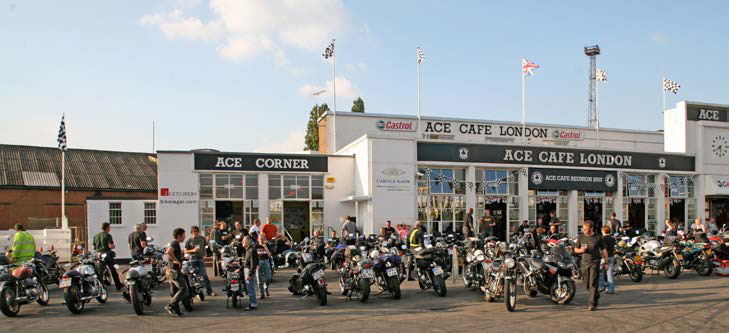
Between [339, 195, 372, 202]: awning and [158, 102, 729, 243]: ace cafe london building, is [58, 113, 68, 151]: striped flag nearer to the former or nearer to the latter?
[158, 102, 729, 243]: ace cafe london building

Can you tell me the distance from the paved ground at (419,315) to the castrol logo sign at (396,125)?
19.8m

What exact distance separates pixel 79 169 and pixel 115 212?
963 inches

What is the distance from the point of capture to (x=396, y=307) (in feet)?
36.8

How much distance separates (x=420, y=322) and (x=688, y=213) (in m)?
22.7

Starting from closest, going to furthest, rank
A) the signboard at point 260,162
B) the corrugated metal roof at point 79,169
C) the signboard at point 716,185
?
the signboard at point 260,162 → the signboard at point 716,185 → the corrugated metal roof at point 79,169

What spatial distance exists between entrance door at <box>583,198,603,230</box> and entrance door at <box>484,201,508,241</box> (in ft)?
A: 13.5

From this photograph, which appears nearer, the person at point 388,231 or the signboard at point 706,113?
the person at point 388,231

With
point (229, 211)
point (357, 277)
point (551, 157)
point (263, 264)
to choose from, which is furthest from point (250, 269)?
point (551, 157)

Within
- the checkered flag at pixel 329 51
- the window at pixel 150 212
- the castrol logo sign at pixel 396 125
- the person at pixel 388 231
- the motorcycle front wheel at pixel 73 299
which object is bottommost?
the motorcycle front wheel at pixel 73 299

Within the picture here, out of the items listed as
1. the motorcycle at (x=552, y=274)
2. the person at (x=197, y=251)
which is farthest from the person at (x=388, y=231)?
the motorcycle at (x=552, y=274)

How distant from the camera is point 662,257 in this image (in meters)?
15.0

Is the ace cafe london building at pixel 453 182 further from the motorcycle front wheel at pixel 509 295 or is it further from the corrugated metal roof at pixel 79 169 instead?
the corrugated metal roof at pixel 79 169

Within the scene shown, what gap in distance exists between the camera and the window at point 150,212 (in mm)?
22750

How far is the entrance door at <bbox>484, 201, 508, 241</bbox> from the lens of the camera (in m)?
24.2
